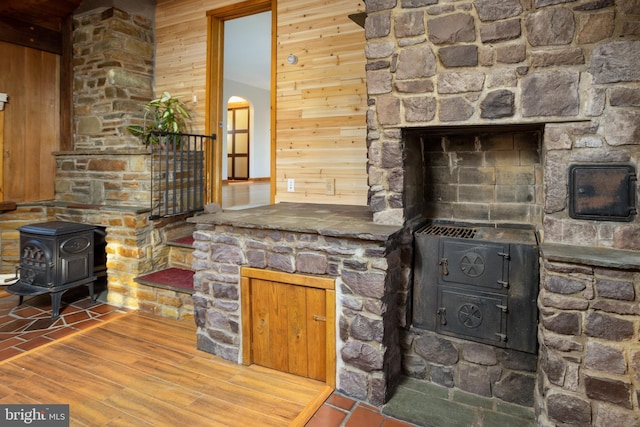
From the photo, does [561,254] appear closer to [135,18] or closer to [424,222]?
[424,222]

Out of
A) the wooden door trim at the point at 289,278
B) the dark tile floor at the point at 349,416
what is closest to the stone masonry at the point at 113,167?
the wooden door trim at the point at 289,278

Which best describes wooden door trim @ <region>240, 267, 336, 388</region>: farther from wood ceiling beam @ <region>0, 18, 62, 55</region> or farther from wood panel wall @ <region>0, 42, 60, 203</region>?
wood ceiling beam @ <region>0, 18, 62, 55</region>

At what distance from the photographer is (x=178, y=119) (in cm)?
437

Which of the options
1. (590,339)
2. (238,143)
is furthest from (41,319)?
(238,143)

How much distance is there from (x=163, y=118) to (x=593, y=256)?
3.87 metres

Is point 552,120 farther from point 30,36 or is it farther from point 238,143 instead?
point 238,143

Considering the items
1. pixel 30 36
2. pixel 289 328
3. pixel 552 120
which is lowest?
pixel 289 328

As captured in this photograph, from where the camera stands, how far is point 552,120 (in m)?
1.89

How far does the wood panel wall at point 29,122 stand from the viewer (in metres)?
4.20

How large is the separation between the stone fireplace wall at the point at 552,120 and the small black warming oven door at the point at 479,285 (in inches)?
5.9

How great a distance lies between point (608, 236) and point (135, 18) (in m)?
4.79

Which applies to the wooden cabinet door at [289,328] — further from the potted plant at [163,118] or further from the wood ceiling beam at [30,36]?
the wood ceiling beam at [30,36]

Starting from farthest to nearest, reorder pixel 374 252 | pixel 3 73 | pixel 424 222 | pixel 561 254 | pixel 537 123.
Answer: pixel 3 73
pixel 424 222
pixel 374 252
pixel 537 123
pixel 561 254

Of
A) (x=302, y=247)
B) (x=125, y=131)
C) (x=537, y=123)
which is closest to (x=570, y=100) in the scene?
(x=537, y=123)
